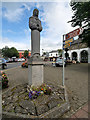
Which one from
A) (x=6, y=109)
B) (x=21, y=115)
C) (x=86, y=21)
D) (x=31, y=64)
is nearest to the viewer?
(x=21, y=115)

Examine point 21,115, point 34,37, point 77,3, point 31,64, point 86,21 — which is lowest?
point 21,115

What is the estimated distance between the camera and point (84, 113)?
1.85 metres

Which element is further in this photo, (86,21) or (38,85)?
(86,21)

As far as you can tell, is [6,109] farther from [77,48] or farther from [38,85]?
[77,48]

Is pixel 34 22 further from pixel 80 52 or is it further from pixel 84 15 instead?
pixel 80 52

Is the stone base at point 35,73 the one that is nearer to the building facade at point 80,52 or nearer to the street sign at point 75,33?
the street sign at point 75,33

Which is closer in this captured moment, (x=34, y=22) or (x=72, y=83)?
(x=34, y=22)

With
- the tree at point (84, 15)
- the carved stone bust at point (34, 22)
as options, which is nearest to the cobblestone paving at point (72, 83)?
the carved stone bust at point (34, 22)

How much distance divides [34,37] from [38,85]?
6.91 ft

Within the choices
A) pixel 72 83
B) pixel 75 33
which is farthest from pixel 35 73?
pixel 72 83

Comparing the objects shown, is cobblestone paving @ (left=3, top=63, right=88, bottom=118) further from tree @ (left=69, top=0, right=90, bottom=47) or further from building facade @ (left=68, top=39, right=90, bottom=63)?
building facade @ (left=68, top=39, right=90, bottom=63)

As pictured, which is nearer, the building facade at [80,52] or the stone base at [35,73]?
the stone base at [35,73]

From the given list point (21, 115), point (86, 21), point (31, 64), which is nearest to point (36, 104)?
point (21, 115)

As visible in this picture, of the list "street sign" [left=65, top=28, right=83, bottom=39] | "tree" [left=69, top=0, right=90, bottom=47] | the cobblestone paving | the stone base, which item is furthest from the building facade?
the stone base
